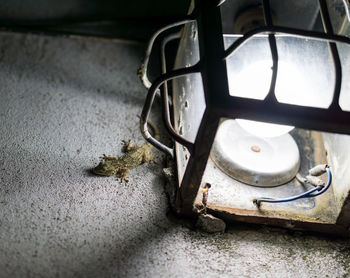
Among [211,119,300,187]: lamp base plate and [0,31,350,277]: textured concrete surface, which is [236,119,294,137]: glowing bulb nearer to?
[211,119,300,187]: lamp base plate

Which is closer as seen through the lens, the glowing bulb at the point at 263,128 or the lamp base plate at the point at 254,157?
the glowing bulb at the point at 263,128

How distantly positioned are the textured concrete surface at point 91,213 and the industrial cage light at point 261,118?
84 millimetres

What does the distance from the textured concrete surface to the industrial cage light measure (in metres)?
0.08

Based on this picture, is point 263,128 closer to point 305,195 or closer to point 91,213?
point 305,195

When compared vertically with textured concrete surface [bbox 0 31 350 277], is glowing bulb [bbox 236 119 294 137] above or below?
above

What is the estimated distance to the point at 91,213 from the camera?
3.95 feet

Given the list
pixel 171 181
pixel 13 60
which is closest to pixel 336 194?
pixel 171 181

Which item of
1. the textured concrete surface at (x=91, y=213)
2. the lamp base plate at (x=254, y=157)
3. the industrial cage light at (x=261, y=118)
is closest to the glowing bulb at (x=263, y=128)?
the industrial cage light at (x=261, y=118)

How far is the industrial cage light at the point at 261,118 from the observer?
957mm

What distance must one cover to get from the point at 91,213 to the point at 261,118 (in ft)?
1.78

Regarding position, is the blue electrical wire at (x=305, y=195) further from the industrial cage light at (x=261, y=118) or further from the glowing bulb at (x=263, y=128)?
the glowing bulb at (x=263, y=128)

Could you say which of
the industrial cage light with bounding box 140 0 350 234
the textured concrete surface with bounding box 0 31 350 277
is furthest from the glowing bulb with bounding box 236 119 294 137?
the textured concrete surface with bounding box 0 31 350 277

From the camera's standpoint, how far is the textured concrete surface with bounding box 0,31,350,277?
3.67 feet

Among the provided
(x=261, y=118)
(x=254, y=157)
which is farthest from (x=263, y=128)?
(x=261, y=118)
